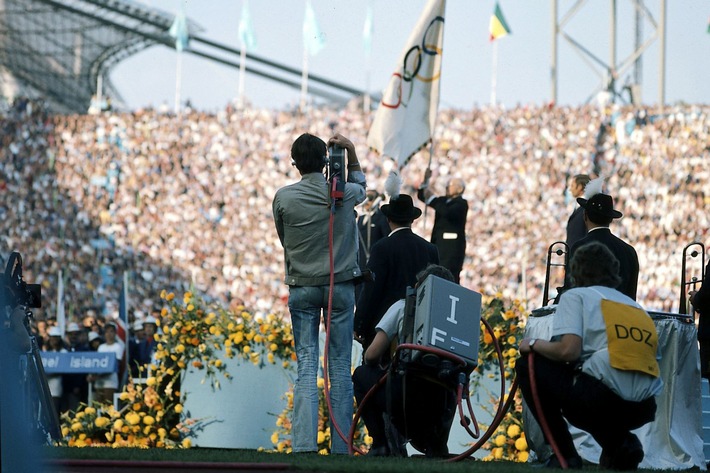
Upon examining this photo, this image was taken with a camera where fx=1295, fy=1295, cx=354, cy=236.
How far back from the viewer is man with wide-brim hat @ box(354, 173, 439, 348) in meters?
7.80

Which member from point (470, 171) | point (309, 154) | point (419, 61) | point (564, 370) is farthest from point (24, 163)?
point (564, 370)

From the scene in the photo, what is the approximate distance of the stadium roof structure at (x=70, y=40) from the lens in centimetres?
4097

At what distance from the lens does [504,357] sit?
30.1ft

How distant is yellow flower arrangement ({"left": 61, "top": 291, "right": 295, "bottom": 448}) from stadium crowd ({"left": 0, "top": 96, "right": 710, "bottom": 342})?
548 inches

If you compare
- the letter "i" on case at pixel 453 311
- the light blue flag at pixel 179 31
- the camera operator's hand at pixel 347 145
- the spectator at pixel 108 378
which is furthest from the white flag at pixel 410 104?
the light blue flag at pixel 179 31

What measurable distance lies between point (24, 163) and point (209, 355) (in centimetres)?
2284

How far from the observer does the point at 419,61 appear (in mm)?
13000

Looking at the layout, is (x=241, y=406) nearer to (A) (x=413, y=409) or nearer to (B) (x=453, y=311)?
(A) (x=413, y=409)

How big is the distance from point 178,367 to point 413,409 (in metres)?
3.91

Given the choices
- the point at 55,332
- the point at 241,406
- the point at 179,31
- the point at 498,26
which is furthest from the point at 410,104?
the point at 179,31

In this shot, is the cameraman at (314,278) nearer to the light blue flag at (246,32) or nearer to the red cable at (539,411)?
the red cable at (539,411)

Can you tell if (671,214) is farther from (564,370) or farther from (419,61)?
(564,370)

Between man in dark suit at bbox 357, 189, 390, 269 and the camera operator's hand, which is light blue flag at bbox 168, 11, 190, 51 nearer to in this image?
man in dark suit at bbox 357, 189, 390, 269

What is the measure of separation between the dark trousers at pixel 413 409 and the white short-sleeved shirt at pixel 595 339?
3.86ft
